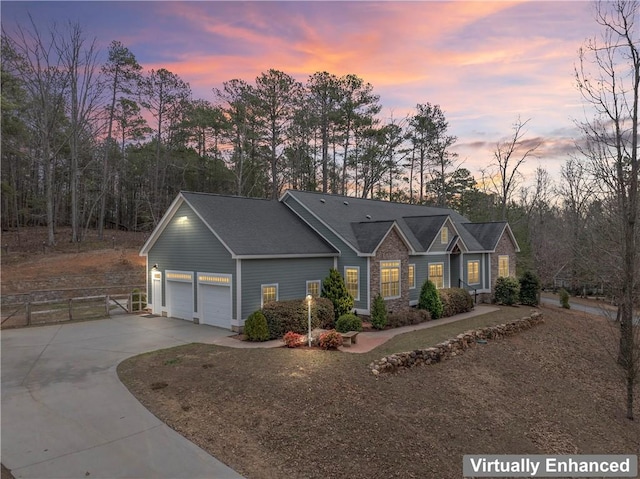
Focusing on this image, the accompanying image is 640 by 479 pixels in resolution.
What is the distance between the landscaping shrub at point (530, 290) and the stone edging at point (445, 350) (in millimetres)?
6451

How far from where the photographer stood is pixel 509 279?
24297 mm

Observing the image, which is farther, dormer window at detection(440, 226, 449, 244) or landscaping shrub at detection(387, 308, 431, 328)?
dormer window at detection(440, 226, 449, 244)

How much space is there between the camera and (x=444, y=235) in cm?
2188

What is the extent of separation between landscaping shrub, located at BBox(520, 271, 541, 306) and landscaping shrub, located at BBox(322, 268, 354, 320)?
1375 cm

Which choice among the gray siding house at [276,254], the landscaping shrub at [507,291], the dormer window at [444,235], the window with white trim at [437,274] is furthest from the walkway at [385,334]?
the dormer window at [444,235]

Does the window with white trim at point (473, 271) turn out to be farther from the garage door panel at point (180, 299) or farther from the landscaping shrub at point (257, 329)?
the garage door panel at point (180, 299)

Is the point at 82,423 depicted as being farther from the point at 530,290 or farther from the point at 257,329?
the point at 530,290

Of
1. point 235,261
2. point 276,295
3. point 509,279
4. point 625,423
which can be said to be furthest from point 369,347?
point 509,279

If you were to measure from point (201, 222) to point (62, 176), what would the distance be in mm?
33533

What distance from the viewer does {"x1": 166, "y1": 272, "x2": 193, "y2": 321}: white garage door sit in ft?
57.2

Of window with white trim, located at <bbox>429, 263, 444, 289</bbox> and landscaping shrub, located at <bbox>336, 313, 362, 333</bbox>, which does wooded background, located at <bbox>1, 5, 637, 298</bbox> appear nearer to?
window with white trim, located at <bbox>429, 263, 444, 289</bbox>

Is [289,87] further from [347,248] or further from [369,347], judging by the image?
[369,347]

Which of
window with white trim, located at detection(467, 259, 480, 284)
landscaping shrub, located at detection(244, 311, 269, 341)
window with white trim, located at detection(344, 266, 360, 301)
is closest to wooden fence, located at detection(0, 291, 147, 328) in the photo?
landscaping shrub, located at detection(244, 311, 269, 341)

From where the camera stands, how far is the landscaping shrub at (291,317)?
45.7 ft
